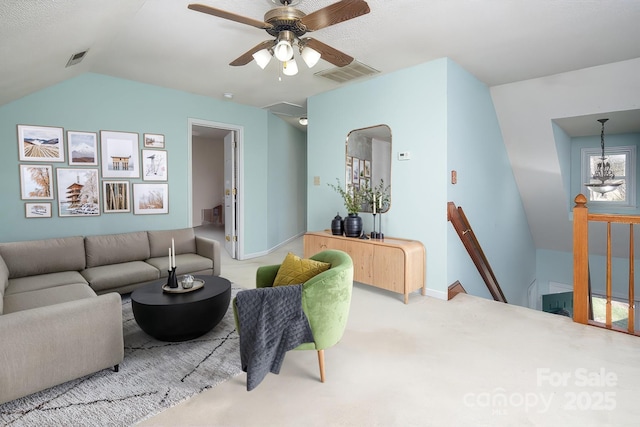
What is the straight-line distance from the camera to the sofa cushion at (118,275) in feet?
10.6

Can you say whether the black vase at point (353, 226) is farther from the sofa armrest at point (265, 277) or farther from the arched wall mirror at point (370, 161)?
the sofa armrest at point (265, 277)

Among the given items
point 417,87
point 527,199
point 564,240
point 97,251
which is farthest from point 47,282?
point 564,240

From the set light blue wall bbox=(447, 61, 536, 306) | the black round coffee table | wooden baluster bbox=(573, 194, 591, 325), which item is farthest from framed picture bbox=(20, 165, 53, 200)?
wooden baluster bbox=(573, 194, 591, 325)

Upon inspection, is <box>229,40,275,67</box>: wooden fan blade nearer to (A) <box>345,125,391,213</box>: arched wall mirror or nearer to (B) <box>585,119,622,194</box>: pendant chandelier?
(A) <box>345,125,391,213</box>: arched wall mirror

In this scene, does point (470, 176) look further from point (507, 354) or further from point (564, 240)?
point (564, 240)

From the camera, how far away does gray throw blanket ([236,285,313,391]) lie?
6.02 ft

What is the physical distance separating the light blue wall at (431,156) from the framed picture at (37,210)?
3311 millimetres

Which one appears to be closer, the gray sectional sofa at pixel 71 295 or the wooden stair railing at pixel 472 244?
the gray sectional sofa at pixel 71 295

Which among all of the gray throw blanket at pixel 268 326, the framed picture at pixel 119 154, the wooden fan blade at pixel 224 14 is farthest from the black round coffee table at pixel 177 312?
the framed picture at pixel 119 154

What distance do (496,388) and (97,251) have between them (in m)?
3.96

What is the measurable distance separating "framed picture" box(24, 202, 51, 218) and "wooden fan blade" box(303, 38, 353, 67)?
3483 millimetres

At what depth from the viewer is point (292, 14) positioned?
2.17m

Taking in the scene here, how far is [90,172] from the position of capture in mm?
4008

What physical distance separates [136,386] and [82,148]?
10.3 ft
